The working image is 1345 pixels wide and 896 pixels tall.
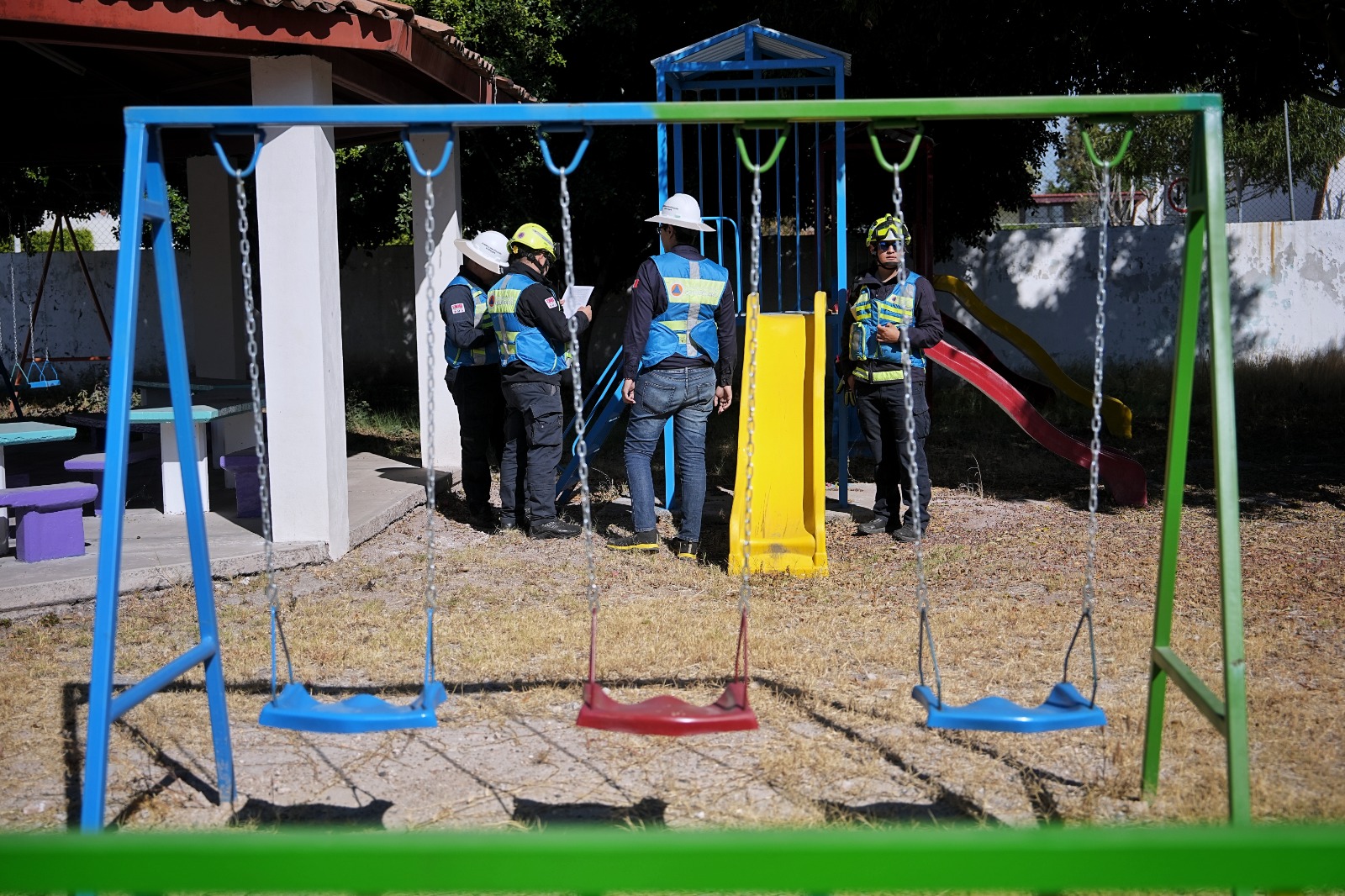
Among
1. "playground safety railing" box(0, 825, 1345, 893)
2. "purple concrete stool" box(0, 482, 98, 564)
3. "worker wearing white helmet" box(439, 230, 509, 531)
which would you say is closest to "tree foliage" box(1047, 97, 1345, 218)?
"worker wearing white helmet" box(439, 230, 509, 531)

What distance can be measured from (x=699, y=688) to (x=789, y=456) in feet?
7.15

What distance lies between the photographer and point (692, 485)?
24.0 feet

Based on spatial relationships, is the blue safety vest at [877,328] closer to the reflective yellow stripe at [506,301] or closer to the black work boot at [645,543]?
→ the black work boot at [645,543]

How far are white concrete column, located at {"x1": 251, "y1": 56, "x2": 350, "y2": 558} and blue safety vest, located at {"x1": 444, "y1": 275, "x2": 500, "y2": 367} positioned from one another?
101cm

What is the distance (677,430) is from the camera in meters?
7.33

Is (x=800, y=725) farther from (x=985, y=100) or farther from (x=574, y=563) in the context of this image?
(x=574, y=563)

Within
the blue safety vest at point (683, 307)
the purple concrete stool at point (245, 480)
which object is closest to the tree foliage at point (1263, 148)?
the blue safety vest at point (683, 307)

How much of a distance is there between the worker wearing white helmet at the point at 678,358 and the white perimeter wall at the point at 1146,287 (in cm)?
1001

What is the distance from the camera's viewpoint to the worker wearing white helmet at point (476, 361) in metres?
7.88

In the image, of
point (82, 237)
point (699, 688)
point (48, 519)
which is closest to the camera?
point (699, 688)

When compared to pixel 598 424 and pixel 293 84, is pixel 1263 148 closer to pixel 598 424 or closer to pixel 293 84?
pixel 598 424

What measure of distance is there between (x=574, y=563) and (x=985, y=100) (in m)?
4.21

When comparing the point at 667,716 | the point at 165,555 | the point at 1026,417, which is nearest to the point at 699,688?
the point at 667,716

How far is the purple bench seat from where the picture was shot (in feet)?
25.9
